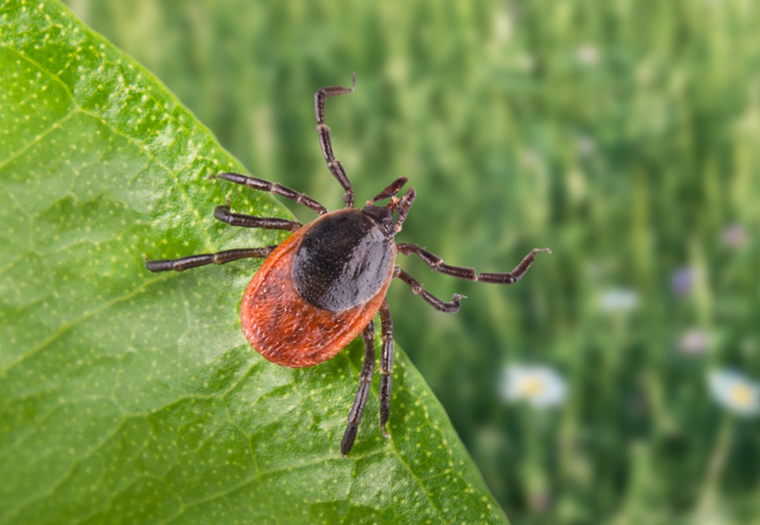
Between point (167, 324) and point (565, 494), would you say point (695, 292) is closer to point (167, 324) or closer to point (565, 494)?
point (565, 494)

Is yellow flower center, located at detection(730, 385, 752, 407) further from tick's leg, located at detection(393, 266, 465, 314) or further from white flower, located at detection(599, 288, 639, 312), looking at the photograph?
tick's leg, located at detection(393, 266, 465, 314)

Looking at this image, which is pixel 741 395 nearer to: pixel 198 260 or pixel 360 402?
pixel 360 402

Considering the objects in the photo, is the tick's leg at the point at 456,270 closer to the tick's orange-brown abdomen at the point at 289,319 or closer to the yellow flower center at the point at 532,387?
the tick's orange-brown abdomen at the point at 289,319

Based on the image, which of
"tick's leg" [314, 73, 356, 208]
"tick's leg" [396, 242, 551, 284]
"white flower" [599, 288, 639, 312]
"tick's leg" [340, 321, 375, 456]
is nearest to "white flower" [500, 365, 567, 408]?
"white flower" [599, 288, 639, 312]

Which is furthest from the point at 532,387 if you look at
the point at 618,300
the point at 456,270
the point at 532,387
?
the point at 456,270

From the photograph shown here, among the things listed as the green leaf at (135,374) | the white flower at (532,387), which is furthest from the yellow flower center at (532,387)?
the green leaf at (135,374)


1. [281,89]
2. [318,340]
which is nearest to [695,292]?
[281,89]
